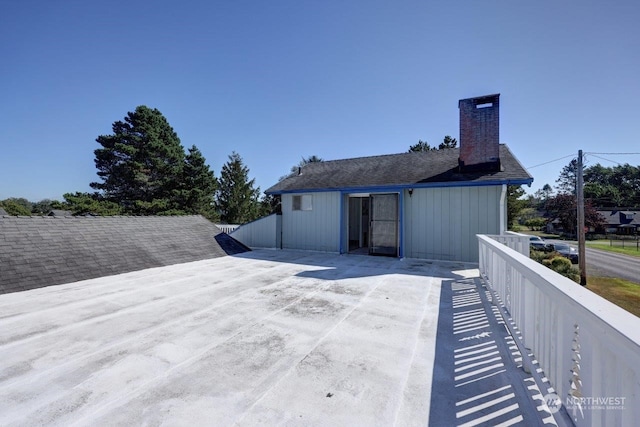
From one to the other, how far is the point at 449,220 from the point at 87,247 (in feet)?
33.0

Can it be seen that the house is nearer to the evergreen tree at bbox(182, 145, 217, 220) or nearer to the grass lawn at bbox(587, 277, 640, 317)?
the grass lawn at bbox(587, 277, 640, 317)

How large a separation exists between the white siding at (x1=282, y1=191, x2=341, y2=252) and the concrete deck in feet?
16.1

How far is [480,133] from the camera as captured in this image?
27.2 ft

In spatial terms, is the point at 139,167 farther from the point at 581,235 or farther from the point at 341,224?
the point at 581,235

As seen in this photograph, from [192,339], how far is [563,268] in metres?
12.0

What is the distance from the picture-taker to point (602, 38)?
727cm

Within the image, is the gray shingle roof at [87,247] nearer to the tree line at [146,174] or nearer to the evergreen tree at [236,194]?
the tree line at [146,174]

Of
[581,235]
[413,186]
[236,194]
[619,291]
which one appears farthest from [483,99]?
[236,194]

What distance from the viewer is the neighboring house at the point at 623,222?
37.8 metres

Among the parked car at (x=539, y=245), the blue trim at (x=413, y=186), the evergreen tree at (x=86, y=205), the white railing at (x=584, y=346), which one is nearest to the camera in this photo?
the white railing at (x=584, y=346)

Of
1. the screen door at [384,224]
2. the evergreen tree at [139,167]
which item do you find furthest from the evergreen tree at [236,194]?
the screen door at [384,224]

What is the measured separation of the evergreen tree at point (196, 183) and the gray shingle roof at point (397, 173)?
41.8ft

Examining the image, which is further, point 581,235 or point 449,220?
point 581,235

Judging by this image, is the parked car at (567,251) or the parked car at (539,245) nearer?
the parked car at (567,251)
